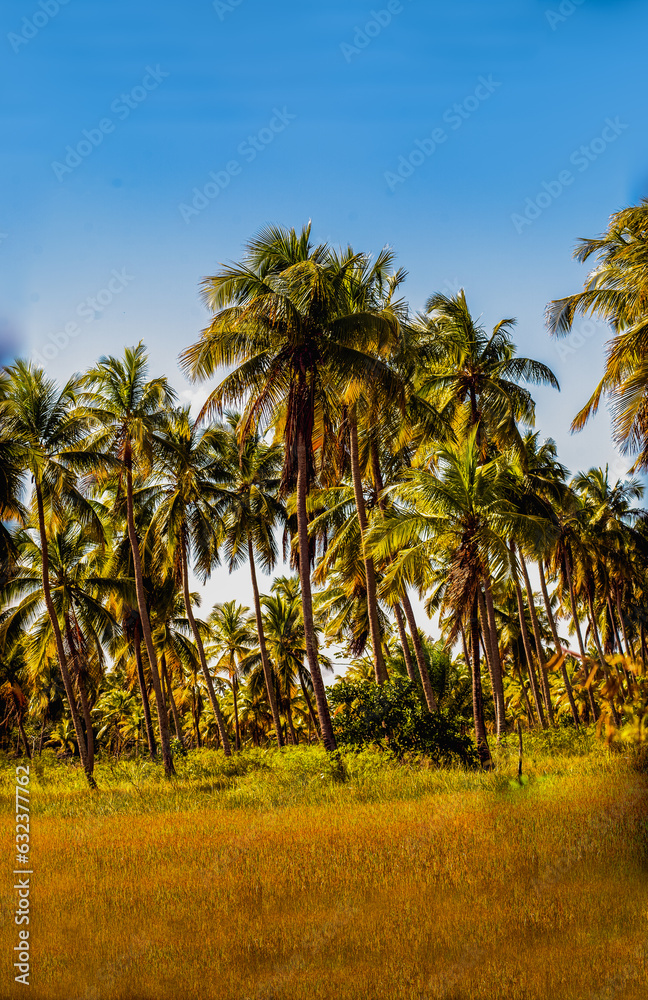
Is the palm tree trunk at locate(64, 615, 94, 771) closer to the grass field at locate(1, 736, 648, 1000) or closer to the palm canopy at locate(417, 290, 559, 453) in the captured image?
the grass field at locate(1, 736, 648, 1000)

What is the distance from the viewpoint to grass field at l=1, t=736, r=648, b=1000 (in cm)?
632

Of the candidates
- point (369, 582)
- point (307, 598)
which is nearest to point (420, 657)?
point (369, 582)

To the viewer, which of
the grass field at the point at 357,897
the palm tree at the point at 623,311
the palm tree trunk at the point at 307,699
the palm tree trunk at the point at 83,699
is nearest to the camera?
the grass field at the point at 357,897

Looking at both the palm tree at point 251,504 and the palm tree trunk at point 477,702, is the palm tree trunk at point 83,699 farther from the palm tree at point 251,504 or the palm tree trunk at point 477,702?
the palm tree trunk at point 477,702

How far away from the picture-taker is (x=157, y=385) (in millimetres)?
23328

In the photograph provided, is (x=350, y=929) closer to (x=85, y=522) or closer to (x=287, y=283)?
(x=287, y=283)

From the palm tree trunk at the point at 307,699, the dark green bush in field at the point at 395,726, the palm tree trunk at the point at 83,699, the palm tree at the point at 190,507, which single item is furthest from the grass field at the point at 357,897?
the palm tree trunk at the point at 307,699

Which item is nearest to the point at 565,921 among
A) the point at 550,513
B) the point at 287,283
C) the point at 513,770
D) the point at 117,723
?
the point at 513,770

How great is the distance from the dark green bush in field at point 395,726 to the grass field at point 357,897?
303 centimetres

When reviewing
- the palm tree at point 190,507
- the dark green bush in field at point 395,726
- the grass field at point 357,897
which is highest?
the palm tree at point 190,507

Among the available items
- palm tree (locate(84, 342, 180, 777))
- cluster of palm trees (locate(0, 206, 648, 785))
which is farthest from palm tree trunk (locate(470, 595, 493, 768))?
palm tree (locate(84, 342, 180, 777))

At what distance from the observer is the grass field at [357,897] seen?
632 cm

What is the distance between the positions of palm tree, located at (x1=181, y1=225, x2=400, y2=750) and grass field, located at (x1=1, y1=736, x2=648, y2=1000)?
580 cm

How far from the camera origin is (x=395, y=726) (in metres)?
18.2
